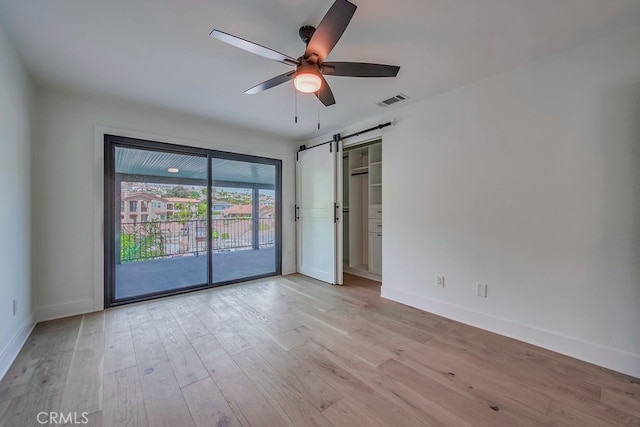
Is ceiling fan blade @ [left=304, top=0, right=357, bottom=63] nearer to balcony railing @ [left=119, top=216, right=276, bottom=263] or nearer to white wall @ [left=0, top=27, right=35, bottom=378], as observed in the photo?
white wall @ [left=0, top=27, right=35, bottom=378]

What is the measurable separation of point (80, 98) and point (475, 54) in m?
3.89

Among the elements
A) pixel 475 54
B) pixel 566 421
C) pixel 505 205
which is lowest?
pixel 566 421

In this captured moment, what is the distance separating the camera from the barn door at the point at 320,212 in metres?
3.89

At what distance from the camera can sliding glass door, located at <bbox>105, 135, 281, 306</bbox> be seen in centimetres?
314

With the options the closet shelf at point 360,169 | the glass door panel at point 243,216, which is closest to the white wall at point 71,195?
the glass door panel at point 243,216

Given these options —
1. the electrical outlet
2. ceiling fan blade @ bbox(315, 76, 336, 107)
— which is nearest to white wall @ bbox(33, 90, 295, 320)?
ceiling fan blade @ bbox(315, 76, 336, 107)

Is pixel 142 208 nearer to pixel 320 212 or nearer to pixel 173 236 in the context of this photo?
pixel 173 236

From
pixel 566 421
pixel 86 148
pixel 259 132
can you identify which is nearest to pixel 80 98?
pixel 86 148

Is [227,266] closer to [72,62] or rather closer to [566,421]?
[72,62]

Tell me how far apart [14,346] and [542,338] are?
164 inches

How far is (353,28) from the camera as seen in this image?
1.77 metres

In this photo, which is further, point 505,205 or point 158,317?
point 158,317

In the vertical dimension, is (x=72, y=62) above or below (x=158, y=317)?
above

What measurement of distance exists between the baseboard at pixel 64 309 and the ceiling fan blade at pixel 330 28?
3.38m
